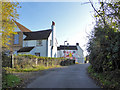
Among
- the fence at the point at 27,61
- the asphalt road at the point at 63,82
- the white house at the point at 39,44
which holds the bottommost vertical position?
the asphalt road at the point at 63,82

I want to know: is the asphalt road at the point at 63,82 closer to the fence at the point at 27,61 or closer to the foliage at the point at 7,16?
the foliage at the point at 7,16

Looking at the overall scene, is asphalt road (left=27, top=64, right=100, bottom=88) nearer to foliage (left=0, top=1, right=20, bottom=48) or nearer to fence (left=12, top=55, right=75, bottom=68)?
foliage (left=0, top=1, right=20, bottom=48)

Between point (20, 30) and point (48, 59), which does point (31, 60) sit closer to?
point (48, 59)

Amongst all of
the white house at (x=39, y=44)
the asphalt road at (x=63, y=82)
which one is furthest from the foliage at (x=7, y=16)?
the white house at (x=39, y=44)

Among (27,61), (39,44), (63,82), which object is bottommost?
(63,82)

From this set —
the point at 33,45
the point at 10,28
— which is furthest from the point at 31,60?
the point at 33,45

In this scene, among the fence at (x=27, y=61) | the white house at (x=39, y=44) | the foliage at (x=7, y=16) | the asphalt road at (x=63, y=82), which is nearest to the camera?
the asphalt road at (x=63, y=82)

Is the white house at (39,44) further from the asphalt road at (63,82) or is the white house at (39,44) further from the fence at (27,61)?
the asphalt road at (63,82)

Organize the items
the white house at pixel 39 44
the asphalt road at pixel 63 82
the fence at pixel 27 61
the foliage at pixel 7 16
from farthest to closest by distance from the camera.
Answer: the white house at pixel 39 44 < the fence at pixel 27 61 < the foliage at pixel 7 16 < the asphalt road at pixel 63 82

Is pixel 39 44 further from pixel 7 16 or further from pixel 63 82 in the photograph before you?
pixel 63 82

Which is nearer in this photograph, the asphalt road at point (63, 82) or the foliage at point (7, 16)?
the asphalt road at point (63, 82)

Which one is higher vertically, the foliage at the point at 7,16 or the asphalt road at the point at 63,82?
the foliage at the point at 7,16

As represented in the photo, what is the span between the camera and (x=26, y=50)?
23.5 metres

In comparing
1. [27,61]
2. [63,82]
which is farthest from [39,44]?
[63,82]
